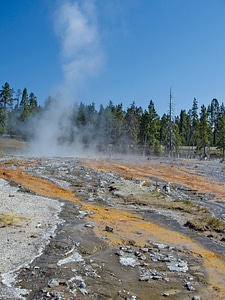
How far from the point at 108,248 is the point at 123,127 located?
7446 cm

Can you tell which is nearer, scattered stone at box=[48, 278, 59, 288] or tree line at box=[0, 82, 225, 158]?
scattered stone at box=[48, 278, 59, 288]

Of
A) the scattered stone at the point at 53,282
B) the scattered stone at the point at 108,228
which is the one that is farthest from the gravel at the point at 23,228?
the scattered stone at the point at 108,228

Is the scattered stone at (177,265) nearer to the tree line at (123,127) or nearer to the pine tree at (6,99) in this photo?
the tree line at (123,127)

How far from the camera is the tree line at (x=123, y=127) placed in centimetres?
7925

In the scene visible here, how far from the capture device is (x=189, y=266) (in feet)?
28.8

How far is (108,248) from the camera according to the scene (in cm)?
991

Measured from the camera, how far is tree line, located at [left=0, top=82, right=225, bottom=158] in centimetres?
7925

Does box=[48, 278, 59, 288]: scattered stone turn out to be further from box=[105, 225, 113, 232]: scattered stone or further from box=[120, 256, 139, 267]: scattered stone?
box=[105, 225, 113, 232]: scattered stone

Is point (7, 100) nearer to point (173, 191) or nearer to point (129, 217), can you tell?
point (173, 191)

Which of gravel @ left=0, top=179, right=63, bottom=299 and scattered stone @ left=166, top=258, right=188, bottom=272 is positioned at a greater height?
gravel @ left=0, top=179, right=63, bottom=299

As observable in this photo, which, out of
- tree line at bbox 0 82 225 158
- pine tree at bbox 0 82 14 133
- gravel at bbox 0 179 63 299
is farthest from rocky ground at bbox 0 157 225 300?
pine tree at bbox 0 82 14 133

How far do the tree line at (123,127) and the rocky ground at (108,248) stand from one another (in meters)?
53.9

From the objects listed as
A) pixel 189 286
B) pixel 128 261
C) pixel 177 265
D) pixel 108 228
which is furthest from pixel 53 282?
pixel 108 228

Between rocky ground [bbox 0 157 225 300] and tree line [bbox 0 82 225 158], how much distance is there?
53850 millimetres
